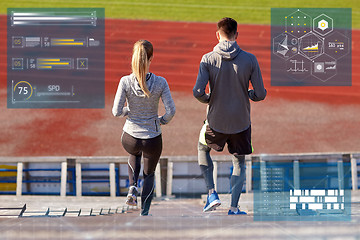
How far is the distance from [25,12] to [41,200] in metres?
→ 3.99

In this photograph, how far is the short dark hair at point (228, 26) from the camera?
2.61 m

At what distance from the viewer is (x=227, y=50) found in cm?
260

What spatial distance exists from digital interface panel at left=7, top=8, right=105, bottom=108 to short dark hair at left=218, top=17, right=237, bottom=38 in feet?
22.2

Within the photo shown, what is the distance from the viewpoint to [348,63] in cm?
931

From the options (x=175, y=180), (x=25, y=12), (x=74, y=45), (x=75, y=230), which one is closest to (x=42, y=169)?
(x=175, y=180)

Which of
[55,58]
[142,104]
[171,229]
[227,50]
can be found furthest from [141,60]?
[55,58]

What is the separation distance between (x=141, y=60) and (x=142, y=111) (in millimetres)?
270

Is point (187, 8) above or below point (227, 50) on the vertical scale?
above

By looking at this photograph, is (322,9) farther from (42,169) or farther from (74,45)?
(42,169)
